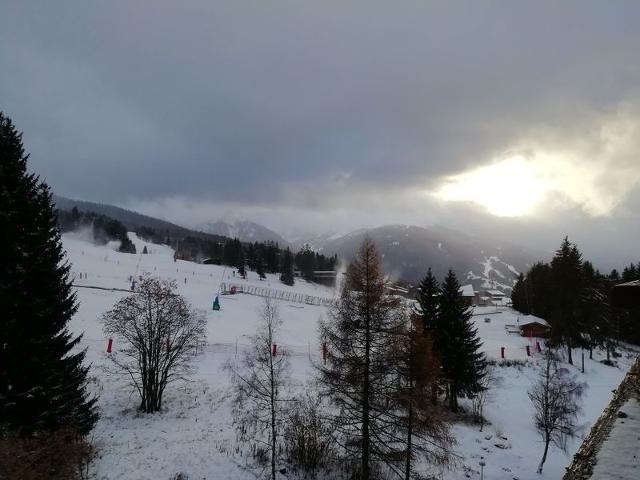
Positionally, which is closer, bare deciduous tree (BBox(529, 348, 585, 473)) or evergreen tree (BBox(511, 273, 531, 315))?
bare deciduous tree (BBox(529, 348, 585, 473))

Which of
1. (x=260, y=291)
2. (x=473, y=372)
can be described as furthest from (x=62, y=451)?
(x=260, y=291)

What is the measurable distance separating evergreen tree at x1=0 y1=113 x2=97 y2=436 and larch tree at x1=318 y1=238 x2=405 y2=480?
11894mm

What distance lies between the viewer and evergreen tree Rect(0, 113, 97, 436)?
14.6m

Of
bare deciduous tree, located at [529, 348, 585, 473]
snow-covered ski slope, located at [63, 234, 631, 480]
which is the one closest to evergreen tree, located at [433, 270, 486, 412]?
snow-covered ski slope, located at [63, 234, 631, 480]

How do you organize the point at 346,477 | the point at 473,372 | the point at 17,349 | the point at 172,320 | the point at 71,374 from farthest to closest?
the point at 473,372, the point at 172,320, the point at 346,477, the point at 71,374, the point at 17,349

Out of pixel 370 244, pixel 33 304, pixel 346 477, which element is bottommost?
pixel 346 477

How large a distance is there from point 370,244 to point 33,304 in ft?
49.5

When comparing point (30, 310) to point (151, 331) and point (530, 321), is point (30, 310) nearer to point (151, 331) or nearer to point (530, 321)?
point (151, 331)

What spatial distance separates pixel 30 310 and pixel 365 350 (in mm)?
14711

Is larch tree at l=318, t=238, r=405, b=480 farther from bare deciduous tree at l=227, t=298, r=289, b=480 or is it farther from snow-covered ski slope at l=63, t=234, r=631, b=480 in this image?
snow-covered ski slope at l=63, t=234, r=631, b=480

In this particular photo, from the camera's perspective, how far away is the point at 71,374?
17.3 meters

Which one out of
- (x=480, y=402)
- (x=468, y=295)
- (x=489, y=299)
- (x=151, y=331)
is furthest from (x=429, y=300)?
(x=489, y=299)

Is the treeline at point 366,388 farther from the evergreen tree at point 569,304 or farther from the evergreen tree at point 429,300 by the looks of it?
the evergreen tree at point 569,304

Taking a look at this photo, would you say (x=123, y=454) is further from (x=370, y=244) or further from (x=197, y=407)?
(x=370, y=244)
